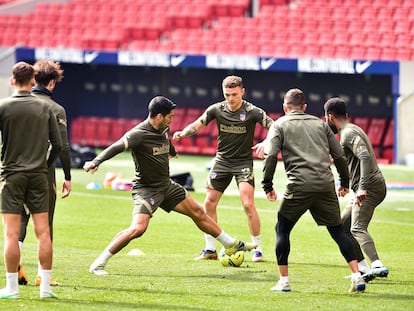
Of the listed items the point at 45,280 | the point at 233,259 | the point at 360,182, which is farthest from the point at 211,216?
the point at 45,280

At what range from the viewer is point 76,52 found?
30438mm

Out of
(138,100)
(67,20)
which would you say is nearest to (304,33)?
(138,100)

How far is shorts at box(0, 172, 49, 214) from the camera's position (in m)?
9.41

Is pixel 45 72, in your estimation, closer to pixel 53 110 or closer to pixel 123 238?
pixel 53 110

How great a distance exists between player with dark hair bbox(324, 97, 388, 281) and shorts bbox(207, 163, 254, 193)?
73.4 inches

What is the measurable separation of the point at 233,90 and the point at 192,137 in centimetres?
1713

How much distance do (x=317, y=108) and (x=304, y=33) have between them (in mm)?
2086

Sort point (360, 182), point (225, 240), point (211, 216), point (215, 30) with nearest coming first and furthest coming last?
1. point (360, 182)
2. point (225, 240)
3. point (211, 216)
4. point (215, 30)

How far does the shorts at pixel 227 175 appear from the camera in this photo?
12688mm

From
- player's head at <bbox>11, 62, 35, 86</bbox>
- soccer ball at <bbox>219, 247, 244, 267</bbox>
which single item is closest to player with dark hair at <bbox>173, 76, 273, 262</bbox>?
soccer ball at <bbox>219, 247, 244, 267</bbox>

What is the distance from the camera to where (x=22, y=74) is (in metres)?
9.37

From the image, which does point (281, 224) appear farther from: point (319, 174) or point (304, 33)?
point (304, 33)

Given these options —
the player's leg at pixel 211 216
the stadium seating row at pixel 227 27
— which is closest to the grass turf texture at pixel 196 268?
the player's leg at pixel 211 216

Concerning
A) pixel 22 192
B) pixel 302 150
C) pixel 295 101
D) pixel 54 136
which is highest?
Result: pixel 295 101
